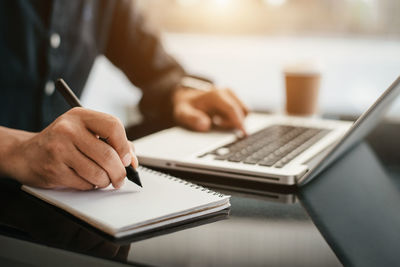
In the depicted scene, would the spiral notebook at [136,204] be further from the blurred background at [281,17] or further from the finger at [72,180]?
the blurred background at [281,17]

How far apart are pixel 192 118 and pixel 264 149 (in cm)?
23

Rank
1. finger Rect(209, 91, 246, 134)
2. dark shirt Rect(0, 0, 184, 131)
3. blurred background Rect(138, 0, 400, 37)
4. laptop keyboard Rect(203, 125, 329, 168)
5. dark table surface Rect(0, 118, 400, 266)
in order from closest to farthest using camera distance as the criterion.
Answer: dark table surface Rect(0, 118, 400, 266) → laptop keyboard Rect(203, 125, 329, 168) → finger Rect(209, 91, 246, 134) → dark shirt Rect(0, 0, 184, 131) → blurred background Rect(138, 0, 400, 37)

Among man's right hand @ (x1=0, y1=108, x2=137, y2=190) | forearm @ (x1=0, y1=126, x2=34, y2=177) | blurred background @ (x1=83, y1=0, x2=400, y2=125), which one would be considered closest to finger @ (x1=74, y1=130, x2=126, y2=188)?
man's right hand @ (x1=0, y1=108, x2=137, y2=190)

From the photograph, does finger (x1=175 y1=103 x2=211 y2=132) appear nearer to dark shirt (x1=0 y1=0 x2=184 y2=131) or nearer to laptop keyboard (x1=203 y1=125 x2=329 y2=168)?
laptop keyboard (x1=203 y1=125 x2=329 y2=168)

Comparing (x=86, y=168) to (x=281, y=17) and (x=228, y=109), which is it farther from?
(x=281, y=17)

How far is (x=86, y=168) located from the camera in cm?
55

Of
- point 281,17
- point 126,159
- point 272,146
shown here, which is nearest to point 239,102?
point 272,146

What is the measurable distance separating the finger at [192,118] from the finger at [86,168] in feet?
1.33

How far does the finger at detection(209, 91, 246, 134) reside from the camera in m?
0.92

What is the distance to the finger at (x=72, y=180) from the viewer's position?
557 millimetres

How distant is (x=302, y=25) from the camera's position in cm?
219

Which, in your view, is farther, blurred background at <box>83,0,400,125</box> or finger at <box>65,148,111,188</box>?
blurred background at <box>83,0,400,125</box>

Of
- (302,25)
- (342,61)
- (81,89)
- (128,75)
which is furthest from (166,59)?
(342,61)

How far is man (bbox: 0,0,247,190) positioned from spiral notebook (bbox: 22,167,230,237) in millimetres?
18
